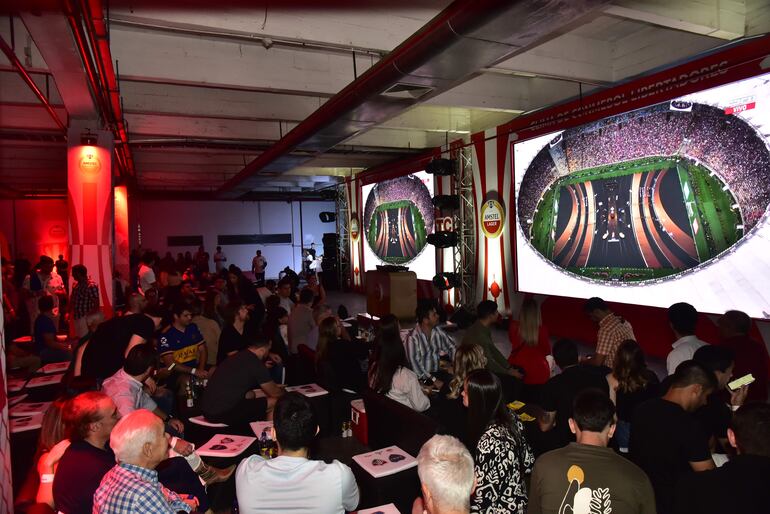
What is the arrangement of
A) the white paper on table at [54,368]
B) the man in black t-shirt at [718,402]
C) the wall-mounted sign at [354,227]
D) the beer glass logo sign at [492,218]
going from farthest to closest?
the wall-mounted sign at [354,227] → the beer glass logo sign at [492,218] → the white paper on table at [54,368] → the man in black t-shirt at [718,402]

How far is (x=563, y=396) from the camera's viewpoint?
335 cm

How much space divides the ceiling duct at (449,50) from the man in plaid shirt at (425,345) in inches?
88.2

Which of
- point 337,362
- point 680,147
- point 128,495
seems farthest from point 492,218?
point 128,495

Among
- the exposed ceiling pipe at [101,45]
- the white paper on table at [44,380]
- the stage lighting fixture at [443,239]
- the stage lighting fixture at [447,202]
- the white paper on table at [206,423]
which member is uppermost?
the exposed ceiling pipe at [101,45]

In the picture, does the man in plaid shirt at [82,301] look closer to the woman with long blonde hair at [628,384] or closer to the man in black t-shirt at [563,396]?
the man in black t-shirt at [563,396]

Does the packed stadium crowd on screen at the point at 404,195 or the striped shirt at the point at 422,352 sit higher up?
the packed stadium crowd on screen at the point at 404,195

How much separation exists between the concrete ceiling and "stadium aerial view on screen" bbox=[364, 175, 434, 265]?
2.37m

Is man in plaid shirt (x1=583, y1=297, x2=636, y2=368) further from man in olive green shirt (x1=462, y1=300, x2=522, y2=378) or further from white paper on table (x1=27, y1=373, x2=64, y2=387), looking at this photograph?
white paper on table (x1=27, y1=373, x2=64, y2=387)

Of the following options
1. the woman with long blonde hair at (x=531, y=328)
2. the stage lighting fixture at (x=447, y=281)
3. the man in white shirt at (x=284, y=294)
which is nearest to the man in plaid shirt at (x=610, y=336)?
the woman with long blonde hair at (x=531, y=328)

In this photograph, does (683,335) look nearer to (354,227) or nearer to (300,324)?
(300,324)

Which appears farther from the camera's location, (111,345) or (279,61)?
(279,61)

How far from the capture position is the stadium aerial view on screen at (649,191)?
549cm

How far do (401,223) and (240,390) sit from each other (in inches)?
374

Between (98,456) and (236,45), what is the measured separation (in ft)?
16.7
